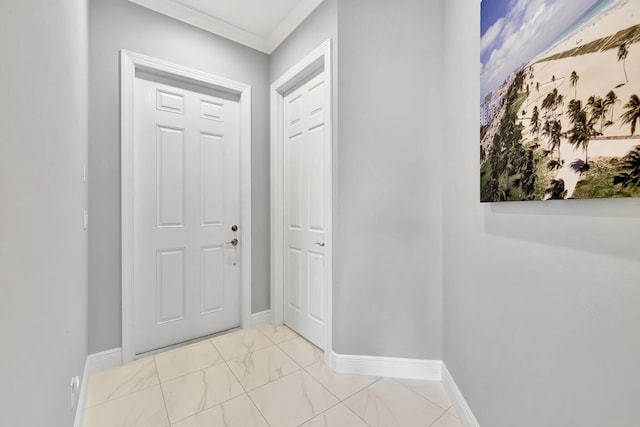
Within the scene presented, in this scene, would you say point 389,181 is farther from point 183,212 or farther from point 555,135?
point 183,212

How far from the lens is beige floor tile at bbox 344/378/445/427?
1402mm

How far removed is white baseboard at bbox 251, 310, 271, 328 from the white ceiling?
2692mm

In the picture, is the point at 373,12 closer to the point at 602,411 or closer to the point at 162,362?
the point at 602,411

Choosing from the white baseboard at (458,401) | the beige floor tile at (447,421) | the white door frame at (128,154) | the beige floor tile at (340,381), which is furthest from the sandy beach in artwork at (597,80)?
the white door frame at (128,154)

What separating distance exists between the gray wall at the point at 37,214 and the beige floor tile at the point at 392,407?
54.3 inches

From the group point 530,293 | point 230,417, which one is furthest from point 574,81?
point 230,417

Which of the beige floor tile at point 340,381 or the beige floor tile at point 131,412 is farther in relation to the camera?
the beige floor tile at point 340,381

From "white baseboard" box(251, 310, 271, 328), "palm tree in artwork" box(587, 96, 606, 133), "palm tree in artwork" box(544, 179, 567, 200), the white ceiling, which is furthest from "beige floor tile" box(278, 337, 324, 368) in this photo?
the white ceiling

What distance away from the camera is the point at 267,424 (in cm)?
140

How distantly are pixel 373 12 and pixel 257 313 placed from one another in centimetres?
273

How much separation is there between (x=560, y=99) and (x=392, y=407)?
1687 mm

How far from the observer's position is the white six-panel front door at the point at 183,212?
210 cm

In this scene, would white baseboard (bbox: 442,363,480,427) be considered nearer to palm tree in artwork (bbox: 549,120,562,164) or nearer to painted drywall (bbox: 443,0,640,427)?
painted drywall (bbox: 443,0,640,427)

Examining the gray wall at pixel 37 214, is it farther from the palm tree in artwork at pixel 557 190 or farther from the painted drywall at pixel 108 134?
the palm tree in artwork at pixel 557 190
